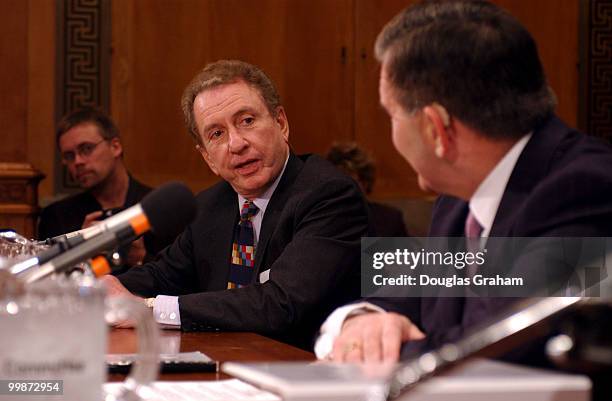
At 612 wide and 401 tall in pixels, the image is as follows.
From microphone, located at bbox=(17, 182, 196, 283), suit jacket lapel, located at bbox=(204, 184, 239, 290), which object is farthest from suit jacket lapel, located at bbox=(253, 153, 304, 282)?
microphone, located at bbox=(17, 182, 196, 283)

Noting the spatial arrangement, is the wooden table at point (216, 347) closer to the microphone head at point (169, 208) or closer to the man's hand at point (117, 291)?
the man's hand at point (117, 291)

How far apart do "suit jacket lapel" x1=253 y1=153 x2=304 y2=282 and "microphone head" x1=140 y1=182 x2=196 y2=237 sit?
1.49m

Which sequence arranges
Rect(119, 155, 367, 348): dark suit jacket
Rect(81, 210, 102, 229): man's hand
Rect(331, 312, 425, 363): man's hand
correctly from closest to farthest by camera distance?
1. Rect(331, 312, 425, 363): man's hand
2. Rect(119, 155, 367, 348): dark suit jacket
3. Rect(81, 210, 102, 229): man's hand

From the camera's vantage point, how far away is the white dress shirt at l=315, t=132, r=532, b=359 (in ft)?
5.66

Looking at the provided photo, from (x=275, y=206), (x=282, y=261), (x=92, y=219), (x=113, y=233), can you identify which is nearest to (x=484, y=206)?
(x=113, y=233)

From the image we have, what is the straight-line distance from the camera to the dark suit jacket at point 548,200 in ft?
5.37

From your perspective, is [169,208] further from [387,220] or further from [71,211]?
[387,220]

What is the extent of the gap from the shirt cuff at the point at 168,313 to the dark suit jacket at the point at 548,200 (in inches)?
36.1

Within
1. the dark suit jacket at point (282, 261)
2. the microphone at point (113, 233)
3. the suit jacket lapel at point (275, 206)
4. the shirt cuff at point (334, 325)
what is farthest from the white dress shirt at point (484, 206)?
the suit jacket lapel at point (275, 206)

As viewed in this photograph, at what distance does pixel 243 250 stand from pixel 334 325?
128 cm

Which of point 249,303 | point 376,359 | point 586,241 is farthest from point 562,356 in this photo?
point 249,303

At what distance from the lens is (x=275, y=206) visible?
2949 millimetres

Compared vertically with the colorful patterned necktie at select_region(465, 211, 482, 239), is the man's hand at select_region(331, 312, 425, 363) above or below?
below

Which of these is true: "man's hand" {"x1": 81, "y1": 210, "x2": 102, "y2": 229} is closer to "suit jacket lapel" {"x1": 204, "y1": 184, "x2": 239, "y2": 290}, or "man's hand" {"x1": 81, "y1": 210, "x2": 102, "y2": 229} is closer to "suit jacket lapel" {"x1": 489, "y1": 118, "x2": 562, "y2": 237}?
"suit jacket lapel" {"x1": 204, "y1": 184, "x2": 239, "y2": 290}
